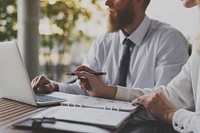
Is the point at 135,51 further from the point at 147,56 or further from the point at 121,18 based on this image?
the point at 121,18

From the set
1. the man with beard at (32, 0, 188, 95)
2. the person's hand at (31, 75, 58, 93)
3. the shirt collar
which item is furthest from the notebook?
the shirt collar

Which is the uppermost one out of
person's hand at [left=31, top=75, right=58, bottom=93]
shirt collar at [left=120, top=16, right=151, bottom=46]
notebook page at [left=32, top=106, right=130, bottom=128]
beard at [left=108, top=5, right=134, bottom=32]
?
beard at [left=108, top=5, right=134, bottom=32]

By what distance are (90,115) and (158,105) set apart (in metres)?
0.34

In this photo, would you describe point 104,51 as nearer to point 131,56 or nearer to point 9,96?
point 131,56

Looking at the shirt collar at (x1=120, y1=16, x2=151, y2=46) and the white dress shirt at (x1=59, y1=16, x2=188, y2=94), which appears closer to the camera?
the white dress shirt at (x1=59, y1=16, x2=188, y2=94)

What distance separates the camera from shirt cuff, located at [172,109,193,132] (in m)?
1.08

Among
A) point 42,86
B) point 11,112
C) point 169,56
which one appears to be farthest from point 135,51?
point 11,112

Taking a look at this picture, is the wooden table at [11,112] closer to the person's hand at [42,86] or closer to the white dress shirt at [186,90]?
the person's hand at [42,86]

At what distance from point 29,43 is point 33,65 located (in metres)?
0.19

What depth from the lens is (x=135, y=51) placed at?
1868 millimetres

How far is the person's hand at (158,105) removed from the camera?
121 cm

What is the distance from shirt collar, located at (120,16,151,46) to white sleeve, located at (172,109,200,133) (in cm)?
81

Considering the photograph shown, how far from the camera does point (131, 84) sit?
6.01ft

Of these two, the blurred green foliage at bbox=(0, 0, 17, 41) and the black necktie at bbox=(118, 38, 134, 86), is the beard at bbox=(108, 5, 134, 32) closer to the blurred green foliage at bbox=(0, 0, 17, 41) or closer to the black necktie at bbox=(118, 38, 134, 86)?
the black necktie at bbox=(118, 38, 134, 86)
